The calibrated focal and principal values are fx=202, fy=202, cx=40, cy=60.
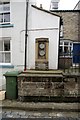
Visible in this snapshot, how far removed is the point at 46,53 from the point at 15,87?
3094mm

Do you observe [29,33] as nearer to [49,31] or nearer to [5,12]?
[49,31]

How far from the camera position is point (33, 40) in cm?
1053

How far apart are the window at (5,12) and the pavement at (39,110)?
16.4ft

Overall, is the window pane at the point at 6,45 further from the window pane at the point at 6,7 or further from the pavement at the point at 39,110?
the pavement at the point at 39,110

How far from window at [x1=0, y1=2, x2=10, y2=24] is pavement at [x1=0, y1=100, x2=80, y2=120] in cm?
499

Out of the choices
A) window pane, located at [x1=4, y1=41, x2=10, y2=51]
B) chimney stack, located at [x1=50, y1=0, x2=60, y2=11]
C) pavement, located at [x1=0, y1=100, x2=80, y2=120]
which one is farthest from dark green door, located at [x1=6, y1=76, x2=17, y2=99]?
chimney stack, located at [x1=50, y1=0, x2=60, y2=11]

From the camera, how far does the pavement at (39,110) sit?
608cm

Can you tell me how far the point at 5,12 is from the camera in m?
10.6

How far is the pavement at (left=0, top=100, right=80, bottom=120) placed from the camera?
6082mm

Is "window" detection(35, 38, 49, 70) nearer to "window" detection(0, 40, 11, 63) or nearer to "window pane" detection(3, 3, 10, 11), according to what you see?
"window" detection(0, 40, 11, 63)

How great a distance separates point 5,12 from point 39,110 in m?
6.04

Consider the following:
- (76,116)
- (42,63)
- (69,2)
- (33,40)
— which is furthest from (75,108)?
(69,2)

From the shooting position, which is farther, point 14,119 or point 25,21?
point 25,21

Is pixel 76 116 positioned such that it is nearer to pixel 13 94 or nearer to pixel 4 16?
pixel 13 94
